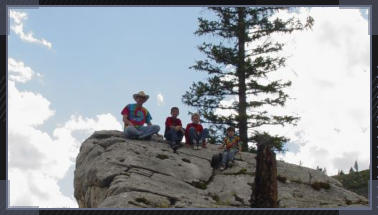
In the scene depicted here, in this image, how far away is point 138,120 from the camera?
14.7 metres

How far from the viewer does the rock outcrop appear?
11023mm

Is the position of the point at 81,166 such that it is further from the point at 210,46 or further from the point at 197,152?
the point at 210,46

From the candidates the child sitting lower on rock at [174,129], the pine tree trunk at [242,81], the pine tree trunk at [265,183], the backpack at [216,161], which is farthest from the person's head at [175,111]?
the pine tree trunk at [242,81]

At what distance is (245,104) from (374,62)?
596 inches

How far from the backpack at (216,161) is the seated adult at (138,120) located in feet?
6.86

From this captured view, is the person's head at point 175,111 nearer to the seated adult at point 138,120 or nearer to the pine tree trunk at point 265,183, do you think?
the seated adult at point 138,120

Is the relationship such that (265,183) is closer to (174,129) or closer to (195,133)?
(174,129)

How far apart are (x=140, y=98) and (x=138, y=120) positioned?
75cm

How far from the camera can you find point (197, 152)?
15242 mm

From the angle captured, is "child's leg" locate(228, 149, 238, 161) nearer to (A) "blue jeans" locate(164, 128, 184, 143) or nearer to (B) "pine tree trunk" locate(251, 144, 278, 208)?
(A) "blue jeans" locate(164, 128, 184, 143)

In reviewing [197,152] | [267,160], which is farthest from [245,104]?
[267,160]

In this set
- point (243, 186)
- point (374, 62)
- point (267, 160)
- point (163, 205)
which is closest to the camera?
point (374, 62)

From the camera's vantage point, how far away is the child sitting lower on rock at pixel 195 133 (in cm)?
1511

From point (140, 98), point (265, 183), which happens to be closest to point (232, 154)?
point (140, 98)
